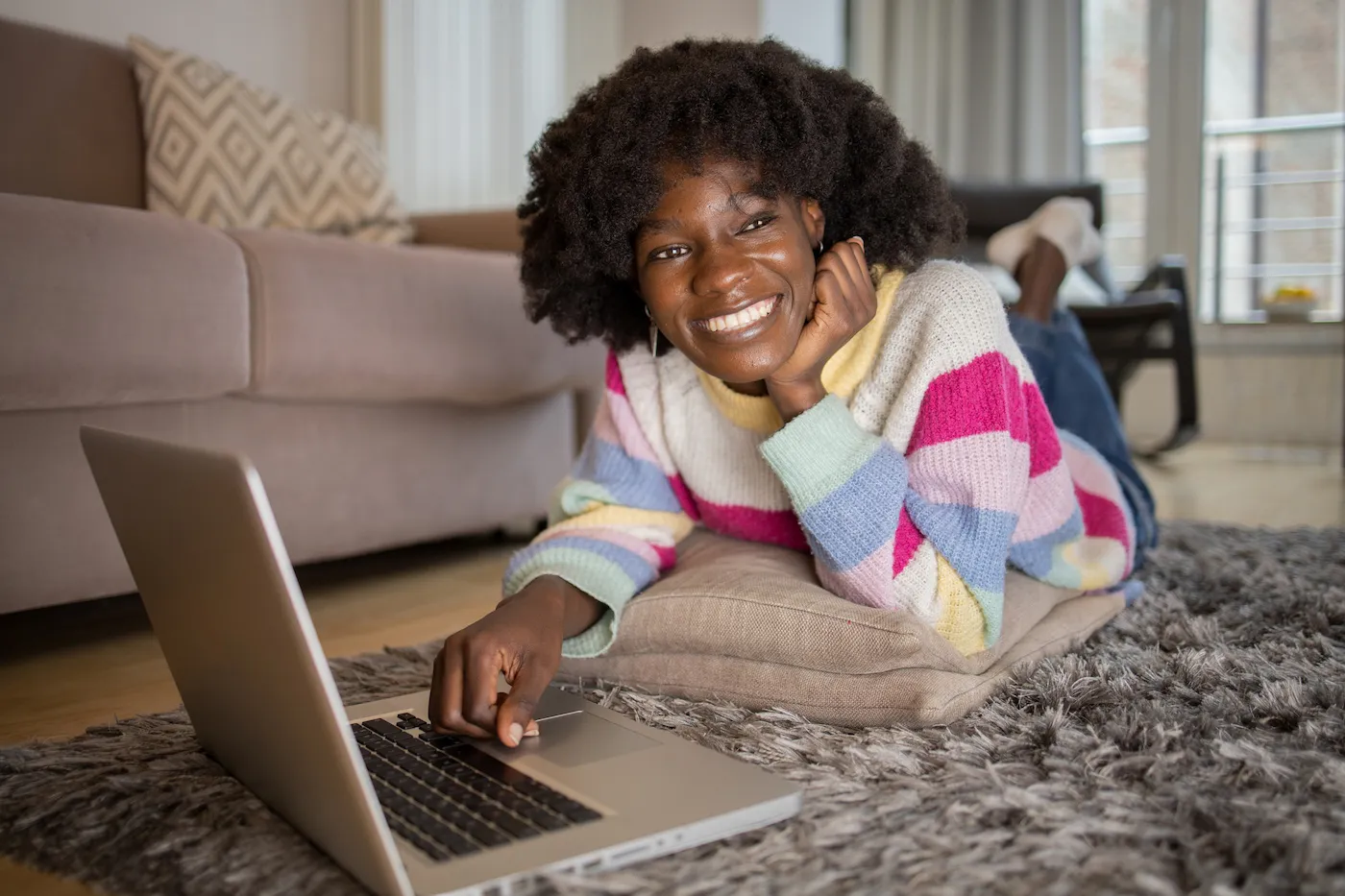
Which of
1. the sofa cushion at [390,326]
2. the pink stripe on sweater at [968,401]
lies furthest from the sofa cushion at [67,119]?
the pink stripe on sweater at [968,401]

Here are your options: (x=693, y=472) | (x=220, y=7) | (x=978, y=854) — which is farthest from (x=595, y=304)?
(x=220, y=7)

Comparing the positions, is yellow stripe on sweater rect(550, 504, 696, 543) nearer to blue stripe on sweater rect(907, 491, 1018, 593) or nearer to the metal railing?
blue stripe on sweater rect(907, 491, 1018, 593)

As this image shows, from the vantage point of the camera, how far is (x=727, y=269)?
3.37 ft

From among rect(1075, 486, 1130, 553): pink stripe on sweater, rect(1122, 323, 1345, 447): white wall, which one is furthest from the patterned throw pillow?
rect(1122, 323, 1345, 447): white wall

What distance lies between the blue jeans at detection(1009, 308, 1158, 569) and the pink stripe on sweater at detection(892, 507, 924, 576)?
0.65 m

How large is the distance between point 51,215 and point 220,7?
179 centimetres

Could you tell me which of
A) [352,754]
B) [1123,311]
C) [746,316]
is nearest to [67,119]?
[746,316]

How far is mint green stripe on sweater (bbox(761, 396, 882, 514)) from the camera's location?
3.40ft

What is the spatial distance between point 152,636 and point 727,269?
90 cm

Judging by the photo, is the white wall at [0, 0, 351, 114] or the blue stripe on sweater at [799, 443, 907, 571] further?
→ the white wall at [0, 0, 351, 114]

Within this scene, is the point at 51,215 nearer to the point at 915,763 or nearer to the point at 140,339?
the point at 140,339

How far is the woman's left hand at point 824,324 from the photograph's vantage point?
3.47 feet

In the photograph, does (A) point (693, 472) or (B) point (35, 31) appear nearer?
(A) point (693, 472)

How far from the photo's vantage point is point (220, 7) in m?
2.88
